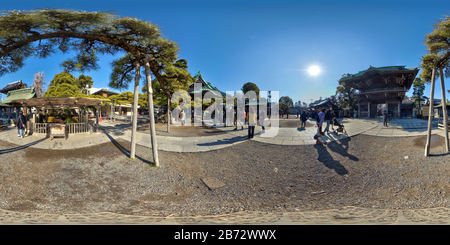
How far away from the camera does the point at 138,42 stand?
522cm

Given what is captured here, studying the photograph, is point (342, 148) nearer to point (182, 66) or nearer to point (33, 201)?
point (33, 201)

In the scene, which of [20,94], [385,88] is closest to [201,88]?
[20,94]

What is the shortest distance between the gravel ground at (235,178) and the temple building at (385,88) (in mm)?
4791

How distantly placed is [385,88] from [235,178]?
10.9 meters

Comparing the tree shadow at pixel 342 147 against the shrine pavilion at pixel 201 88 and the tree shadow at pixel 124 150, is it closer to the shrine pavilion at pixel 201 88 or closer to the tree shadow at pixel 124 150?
the tree shadow at pixel 124 150

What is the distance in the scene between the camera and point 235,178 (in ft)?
12.1

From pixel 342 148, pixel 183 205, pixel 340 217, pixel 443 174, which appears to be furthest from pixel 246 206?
pixel 443 174

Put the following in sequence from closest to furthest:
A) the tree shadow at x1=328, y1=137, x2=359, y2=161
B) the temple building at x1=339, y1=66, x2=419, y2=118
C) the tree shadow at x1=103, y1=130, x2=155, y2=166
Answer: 1. the tree shadow at x1=328, y1=137, x2=359, y2=161
2. the tree shadow at x1=103, y1=130, x2=155, y2=166
3. the temple building at x1=339, y1=66, x2=419, y2=118

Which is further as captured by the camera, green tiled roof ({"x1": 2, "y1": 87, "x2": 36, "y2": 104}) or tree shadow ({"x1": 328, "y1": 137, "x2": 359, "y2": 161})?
green tiled roof ({"x1": 2, "y1": 87, "x2": 36, "y2": 104})

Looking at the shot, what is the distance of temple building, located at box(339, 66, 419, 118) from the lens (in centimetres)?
830

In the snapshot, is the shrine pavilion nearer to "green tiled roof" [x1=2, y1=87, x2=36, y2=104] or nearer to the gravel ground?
"green tiled roof" [x1=2, y1=87, x2=36, y2=104]

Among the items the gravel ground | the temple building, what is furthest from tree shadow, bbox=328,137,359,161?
the temple building

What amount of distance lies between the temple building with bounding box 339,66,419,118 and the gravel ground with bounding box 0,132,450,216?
479 centimetres

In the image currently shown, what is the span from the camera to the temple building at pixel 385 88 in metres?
8.30
